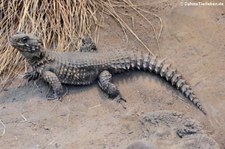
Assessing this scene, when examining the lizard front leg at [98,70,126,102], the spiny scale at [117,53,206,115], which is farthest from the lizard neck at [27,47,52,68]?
the spiny scale at [117,53,206,115]

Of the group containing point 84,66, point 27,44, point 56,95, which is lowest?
point 56,95

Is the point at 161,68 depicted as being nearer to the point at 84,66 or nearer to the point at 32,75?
the point at 84,66

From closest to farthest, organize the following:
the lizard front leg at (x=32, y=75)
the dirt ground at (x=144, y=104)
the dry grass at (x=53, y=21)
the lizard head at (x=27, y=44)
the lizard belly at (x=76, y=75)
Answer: the dirt ground at (x=144, y=104) → the lizard head at (x=27, y=44) → the lizard belly at (x=76, y=75) → the lizard front leg at (x=32, y=75) → the dry grass at (x=53, y=21)

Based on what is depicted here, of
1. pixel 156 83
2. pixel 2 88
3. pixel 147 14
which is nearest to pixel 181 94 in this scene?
pixel 156 83

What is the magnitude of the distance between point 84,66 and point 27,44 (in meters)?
0.50

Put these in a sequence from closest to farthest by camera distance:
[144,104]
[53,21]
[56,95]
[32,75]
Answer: [144,104] → [56,95] → [32,75] → [53,21]

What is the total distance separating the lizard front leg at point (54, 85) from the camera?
459cm

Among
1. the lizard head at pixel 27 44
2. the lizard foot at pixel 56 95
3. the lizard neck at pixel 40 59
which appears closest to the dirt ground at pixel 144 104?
the lizard foot at pixel 56 95

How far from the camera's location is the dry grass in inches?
196

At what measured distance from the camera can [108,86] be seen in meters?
4.57

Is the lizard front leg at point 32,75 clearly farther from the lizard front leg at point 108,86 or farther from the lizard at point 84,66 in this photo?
the lizard front leg at point 108,86

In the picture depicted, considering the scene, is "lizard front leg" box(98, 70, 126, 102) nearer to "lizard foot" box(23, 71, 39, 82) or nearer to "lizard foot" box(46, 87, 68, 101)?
"lizard foot" box(46, 87, 68, 101)

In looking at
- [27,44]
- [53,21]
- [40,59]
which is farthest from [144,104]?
[53,21]

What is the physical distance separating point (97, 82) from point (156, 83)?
0.50m
